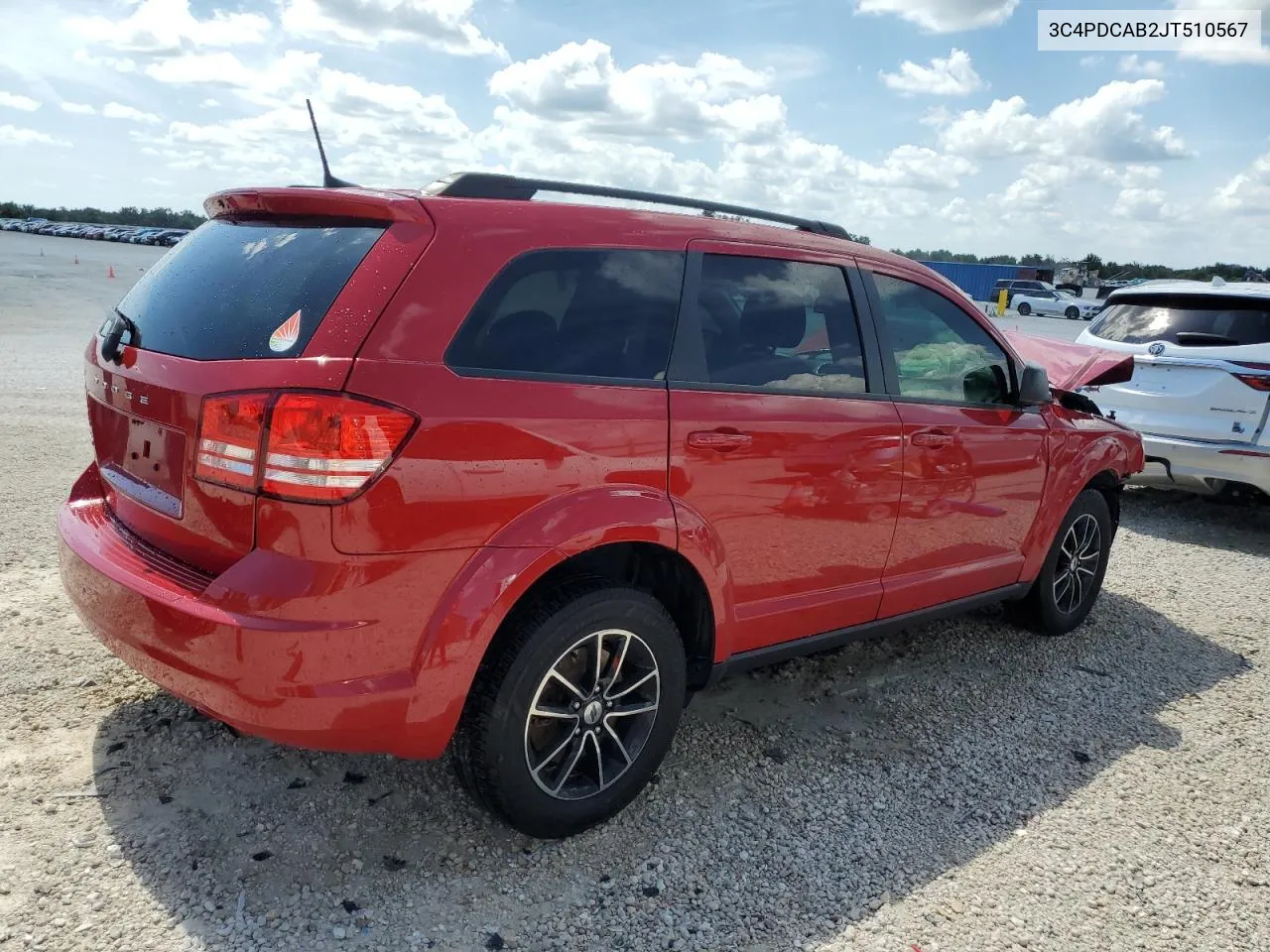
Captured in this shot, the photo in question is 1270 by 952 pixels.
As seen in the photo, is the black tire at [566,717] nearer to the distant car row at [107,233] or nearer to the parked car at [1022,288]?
the parked car at [1022,288]

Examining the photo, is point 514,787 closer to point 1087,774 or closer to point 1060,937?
point 1060,937

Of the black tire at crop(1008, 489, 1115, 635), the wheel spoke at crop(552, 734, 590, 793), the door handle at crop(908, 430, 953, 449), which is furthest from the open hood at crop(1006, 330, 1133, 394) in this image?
the wheel spoke at crop(552, 734, 590, 793)

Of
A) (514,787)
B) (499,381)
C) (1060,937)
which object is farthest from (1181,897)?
(499,381)

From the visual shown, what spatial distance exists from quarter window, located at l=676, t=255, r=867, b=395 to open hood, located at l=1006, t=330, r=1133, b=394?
223cm

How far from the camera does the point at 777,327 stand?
11.0 feet

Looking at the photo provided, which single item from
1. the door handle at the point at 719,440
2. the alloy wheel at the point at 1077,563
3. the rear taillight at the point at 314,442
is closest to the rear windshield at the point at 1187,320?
the alloy wheel at the point at 1077,563

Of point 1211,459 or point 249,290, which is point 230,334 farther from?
point 1211,459

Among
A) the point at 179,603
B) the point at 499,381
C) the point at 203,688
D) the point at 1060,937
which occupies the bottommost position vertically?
the point at 1060,937

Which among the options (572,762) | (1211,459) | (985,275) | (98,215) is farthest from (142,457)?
(98,215)

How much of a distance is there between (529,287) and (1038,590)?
3286mm

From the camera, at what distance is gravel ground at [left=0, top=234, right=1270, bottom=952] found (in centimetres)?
257

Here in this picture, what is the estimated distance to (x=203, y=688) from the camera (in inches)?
96.4

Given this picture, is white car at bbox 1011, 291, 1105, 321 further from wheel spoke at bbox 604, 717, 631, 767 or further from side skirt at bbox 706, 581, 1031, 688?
wheel spoke at bbox 604, 717, 631, 767

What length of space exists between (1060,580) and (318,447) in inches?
155
